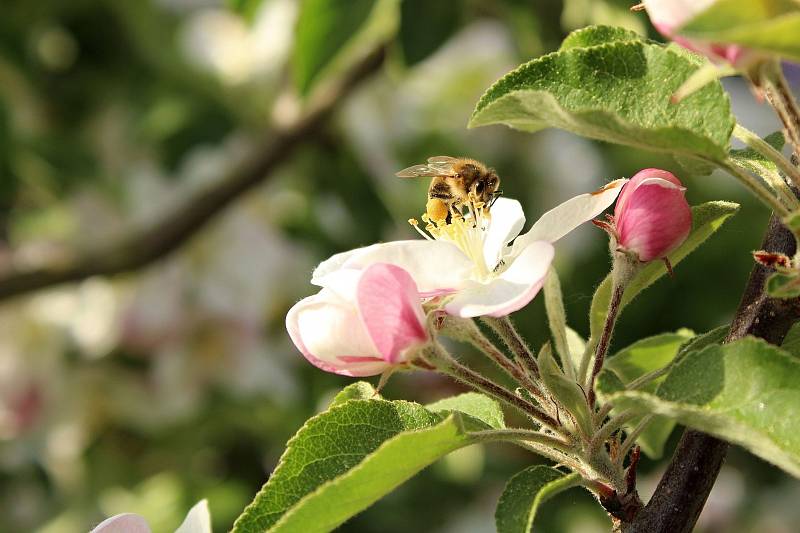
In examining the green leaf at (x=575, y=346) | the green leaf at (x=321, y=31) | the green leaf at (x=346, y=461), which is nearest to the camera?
the green leaf at (x=346, y=461)

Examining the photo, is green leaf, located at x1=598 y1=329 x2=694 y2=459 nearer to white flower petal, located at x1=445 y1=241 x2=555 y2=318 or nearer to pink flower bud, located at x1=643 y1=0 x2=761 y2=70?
white flower petal, located at x1=445 y1=241 x2=555 y2=318

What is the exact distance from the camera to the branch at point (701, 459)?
30.8 inches

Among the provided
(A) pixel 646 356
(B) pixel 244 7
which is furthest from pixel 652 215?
(B) pixel 244 7

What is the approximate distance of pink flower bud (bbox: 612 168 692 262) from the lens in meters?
0.82

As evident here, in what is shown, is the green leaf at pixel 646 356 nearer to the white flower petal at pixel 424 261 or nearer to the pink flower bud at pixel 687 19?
the white flower petal at pixel 424 261

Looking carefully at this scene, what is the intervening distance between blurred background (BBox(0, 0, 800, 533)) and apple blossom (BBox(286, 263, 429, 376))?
155cm

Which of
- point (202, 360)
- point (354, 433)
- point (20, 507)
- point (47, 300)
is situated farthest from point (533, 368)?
point (20, 507)

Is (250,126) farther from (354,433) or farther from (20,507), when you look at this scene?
(354,433)

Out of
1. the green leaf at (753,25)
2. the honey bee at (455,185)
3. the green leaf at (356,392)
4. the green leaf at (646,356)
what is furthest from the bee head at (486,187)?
A: the green leaf at (753,25)

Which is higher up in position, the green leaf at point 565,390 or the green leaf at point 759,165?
the green leaf at point 759,165

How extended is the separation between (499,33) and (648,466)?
3.87ft

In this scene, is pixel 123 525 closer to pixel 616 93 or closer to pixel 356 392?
pixel 356 392

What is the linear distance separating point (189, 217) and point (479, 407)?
4.96ft

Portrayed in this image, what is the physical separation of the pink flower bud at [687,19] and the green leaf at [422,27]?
112 cm
